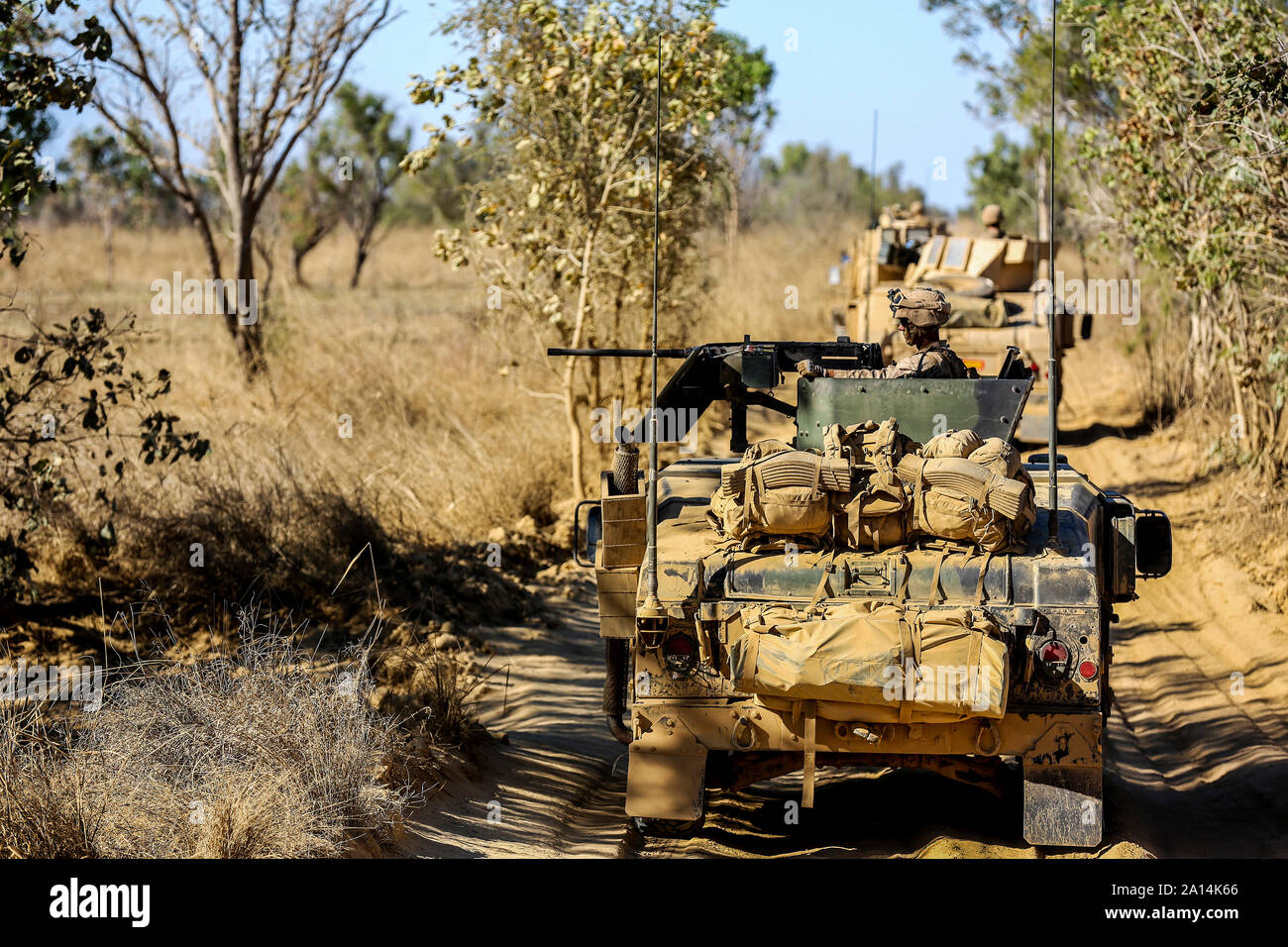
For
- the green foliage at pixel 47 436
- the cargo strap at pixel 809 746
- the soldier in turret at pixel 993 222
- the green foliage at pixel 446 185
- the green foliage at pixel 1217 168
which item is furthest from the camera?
the soldier in turret at pixel 993 222

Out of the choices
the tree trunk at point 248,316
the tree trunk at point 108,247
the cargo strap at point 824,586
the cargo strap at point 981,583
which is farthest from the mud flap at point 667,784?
the tree trunk at point 108,247

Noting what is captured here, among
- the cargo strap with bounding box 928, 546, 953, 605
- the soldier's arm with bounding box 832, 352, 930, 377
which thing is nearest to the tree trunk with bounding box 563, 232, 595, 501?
the soldier's arm with bounding box 832, 352, 930, 377

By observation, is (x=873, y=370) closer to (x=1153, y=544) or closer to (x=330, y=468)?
(x=1153, y=544)

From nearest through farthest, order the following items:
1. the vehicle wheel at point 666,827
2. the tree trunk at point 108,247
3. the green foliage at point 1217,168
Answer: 1. the vehicle wheel at point 666,827
2. the green foliage at point 1217,168
3. the tree trunk at point 108,247

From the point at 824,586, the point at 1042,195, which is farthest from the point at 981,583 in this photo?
the point at 1042,195

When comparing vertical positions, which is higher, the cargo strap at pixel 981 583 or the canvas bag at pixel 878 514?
the canvas bag at pixel 878 514

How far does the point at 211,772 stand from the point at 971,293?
1085cm

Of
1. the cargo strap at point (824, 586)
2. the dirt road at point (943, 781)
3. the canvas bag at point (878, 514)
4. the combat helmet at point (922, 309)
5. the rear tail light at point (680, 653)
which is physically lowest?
Answer: the dirt road at point (943, 781)

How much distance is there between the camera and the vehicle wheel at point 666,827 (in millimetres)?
5543

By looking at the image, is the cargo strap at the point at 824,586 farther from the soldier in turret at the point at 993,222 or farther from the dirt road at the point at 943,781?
the soldier in turret at the point at 993,222

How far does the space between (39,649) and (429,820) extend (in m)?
3.17

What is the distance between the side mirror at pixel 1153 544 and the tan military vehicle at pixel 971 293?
22.7 ft
